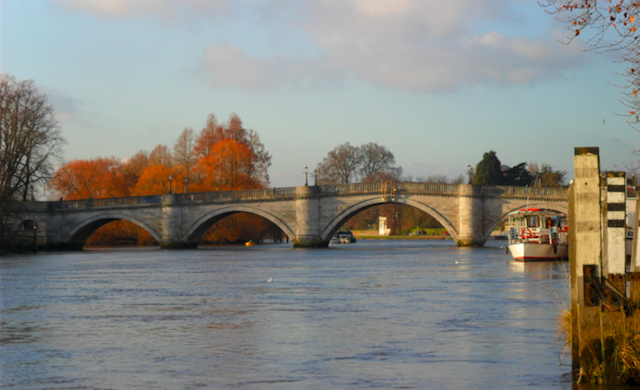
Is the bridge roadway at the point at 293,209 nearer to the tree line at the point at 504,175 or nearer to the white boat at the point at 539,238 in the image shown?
the white boat at the point at 539,238

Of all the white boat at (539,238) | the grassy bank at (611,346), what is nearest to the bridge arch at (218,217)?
the white boat at (539,238)

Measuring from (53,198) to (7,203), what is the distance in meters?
26.8

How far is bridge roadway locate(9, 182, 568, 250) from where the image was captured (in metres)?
50.5

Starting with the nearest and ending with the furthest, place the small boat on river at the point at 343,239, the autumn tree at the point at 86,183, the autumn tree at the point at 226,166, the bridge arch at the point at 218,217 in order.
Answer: the bridge arch at the point at 218,217 → the autumn tree at the point at 226,166 → the autumn tree at the point at 86,183 → the small boat on river at the point at 343,239

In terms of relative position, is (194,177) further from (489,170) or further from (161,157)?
(489,170)

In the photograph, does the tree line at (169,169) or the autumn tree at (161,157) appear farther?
the autumn tree at (161,157)

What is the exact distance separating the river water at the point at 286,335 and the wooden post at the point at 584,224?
53.0 inches

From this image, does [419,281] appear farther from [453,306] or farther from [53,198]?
[53,198]

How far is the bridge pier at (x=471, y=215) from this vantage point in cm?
5034

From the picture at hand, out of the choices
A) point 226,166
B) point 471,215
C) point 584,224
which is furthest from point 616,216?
point 226,166

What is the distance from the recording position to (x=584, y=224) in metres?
7.65

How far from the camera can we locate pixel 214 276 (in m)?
27.1

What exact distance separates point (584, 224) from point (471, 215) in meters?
43.4

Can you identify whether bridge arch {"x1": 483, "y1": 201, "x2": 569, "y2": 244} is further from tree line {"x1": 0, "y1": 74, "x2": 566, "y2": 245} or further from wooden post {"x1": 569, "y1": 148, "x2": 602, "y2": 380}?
wooden post {"x1": 569, "y1": 148, "x2": 602, "y2": 380}
